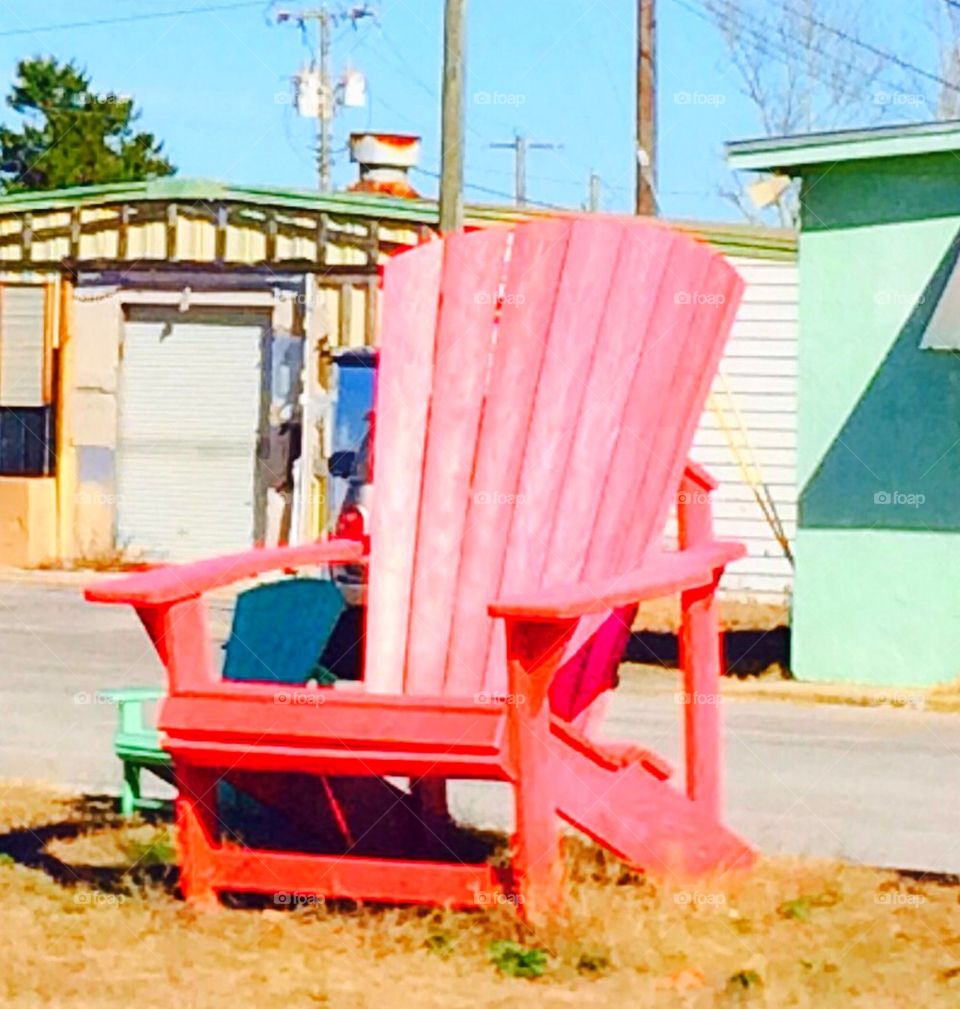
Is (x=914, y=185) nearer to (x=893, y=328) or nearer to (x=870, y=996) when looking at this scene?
(x=893, y=328)

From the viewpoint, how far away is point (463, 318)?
662 cm

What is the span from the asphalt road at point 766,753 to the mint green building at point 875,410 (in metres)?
0.94

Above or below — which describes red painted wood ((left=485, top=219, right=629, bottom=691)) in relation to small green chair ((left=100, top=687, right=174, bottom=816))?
above

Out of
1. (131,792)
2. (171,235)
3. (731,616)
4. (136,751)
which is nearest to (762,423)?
(731,616)

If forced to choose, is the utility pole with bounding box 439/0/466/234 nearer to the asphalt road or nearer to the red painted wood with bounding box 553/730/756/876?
the asphalt road

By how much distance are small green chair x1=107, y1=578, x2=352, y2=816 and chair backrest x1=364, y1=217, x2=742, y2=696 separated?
188 millimetres

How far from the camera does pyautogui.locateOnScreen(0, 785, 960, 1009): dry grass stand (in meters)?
5.02

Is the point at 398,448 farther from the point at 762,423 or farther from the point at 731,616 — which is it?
the point at 762,423

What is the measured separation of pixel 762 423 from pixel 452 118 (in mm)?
4020

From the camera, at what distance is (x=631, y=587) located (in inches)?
223

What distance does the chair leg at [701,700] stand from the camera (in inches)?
246

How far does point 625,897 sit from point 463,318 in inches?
68.8

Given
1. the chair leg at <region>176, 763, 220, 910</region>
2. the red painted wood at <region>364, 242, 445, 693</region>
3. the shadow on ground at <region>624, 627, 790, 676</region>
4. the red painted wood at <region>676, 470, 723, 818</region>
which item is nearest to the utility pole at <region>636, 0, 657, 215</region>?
the shadow on ground at <region>624, 627, 790, 676</region>

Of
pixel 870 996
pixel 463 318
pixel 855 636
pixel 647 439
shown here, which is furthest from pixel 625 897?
pixel 855 636
